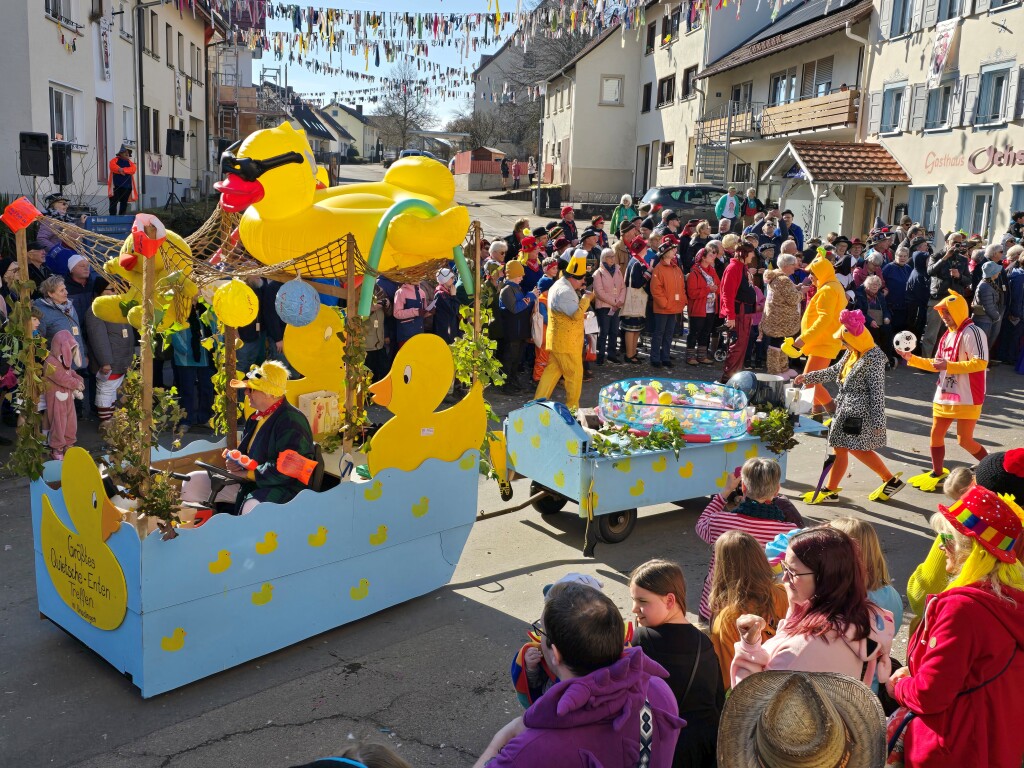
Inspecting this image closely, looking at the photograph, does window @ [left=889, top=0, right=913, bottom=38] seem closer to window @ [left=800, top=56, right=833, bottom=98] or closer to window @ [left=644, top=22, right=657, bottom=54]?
window @ [left=800, top=56, right=833, bottom=98]

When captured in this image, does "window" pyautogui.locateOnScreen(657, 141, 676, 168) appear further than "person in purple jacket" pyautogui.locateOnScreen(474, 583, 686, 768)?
Yes

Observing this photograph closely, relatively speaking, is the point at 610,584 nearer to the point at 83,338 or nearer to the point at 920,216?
the point at 83,338

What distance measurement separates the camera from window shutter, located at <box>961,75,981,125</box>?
21797 mm

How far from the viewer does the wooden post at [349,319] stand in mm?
5988

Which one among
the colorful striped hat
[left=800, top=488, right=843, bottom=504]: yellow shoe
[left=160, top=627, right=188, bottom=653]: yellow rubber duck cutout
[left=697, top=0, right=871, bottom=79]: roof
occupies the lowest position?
[left=800, top=488, right=843, bottom=504]: yellow shoe

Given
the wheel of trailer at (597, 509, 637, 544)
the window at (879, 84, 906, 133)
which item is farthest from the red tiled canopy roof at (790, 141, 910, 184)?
the wheel of trailer at (597, 509, 637, 544)

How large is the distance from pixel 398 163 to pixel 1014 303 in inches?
477

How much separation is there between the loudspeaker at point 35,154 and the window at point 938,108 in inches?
812

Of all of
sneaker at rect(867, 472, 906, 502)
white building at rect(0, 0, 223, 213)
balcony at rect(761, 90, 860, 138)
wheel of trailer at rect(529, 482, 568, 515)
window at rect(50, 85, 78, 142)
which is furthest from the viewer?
balcony at rect(761, 90, 860, 138)

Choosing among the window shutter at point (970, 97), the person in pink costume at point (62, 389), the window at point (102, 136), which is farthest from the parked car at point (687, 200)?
the person in pink costume at point (62, 389)

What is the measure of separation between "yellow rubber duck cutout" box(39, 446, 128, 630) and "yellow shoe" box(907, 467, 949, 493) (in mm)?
7389

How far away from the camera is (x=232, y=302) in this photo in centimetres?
595

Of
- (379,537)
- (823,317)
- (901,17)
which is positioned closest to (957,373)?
(823,317)

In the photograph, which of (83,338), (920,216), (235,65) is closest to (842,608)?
(83,338)
